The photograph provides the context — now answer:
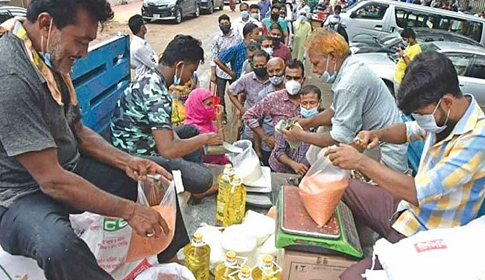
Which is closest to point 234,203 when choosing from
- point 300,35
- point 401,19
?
point 300,35

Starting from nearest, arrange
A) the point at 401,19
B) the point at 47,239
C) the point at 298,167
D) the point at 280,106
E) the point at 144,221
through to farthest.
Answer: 1. the point at 47,239
2. the point at 144,221
3. the point at 298,167
4. the point at 280,106
5. the point at 401,19

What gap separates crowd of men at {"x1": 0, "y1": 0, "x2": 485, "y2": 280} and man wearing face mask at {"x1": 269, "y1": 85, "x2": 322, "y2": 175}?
19.5 inches

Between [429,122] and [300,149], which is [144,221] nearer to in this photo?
[429,122]

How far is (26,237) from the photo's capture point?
65.4 inches

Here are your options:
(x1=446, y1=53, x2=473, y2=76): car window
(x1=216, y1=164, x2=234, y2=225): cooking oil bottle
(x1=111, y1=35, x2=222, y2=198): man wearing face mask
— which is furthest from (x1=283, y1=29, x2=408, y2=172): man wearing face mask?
(x1=446, y1=53, x2=473, y2=76): car window

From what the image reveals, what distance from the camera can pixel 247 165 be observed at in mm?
3129

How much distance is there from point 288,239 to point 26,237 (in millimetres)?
1158

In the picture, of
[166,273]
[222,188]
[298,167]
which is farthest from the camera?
[298,167]

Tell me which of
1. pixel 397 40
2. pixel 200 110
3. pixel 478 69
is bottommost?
pixel 397 40

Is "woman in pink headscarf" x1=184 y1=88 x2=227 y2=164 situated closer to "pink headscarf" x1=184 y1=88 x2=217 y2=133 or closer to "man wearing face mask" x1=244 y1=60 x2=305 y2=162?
"pink headscarf" x1=184 y1=88 x2=217 y2=133

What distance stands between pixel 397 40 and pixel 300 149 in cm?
678

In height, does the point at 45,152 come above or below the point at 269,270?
above

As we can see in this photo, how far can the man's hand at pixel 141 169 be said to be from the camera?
225 cm

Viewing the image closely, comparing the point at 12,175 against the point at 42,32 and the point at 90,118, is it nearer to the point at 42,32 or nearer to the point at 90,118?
the point at 42,32
